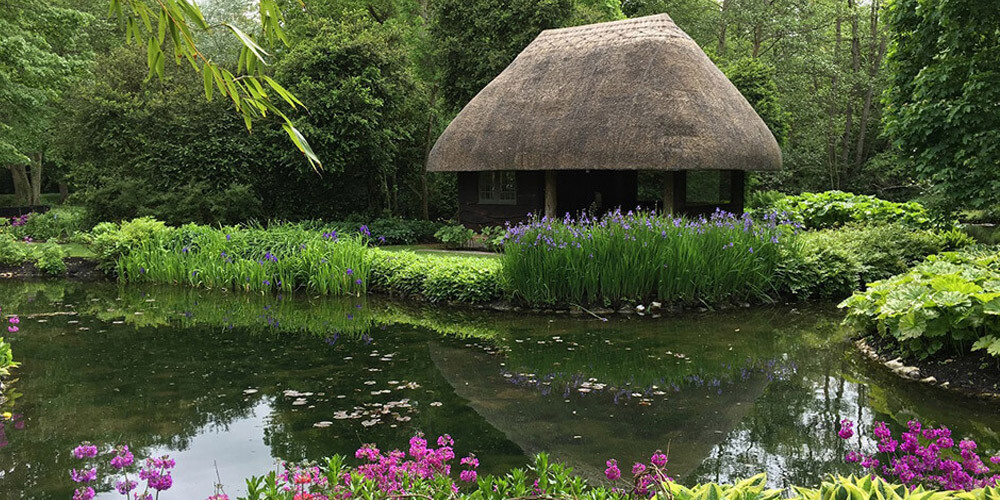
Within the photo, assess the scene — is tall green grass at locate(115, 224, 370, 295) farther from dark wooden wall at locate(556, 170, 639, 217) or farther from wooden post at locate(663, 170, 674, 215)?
wooden post at locate(663, 170, 674, 215)

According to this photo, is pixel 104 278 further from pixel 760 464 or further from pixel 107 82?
pixel 760 464

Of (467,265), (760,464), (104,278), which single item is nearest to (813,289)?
(467,265)

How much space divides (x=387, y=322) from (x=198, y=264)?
4.49 metres

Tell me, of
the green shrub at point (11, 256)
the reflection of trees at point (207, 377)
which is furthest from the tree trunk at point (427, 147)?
the reflection of trees at point (207, 377)

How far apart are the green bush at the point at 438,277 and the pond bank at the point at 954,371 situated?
4857mm

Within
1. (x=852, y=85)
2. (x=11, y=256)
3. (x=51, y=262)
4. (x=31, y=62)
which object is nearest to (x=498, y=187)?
(x=51, y=262)

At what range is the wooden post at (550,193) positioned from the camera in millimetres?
15022

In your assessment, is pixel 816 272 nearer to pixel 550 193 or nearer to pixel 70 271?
pixel 550 193

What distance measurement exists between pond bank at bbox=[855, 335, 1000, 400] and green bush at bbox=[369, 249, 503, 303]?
486 cm

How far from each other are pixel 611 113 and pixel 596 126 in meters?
0.35

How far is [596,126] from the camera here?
1365 cm

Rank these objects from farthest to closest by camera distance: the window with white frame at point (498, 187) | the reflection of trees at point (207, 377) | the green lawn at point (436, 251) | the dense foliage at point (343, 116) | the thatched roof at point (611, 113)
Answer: the dense foliage at point (343, 116) < the window with white frame at point (498, 187) < the green lawn at point (436, 251) < the thatched roof at point (611, 113) < the reflection of trees at point (207, 377)

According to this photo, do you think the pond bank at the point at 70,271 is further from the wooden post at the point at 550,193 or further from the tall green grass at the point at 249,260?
the wooden post at the point at 550,193

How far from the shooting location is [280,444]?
4852 millimetres
